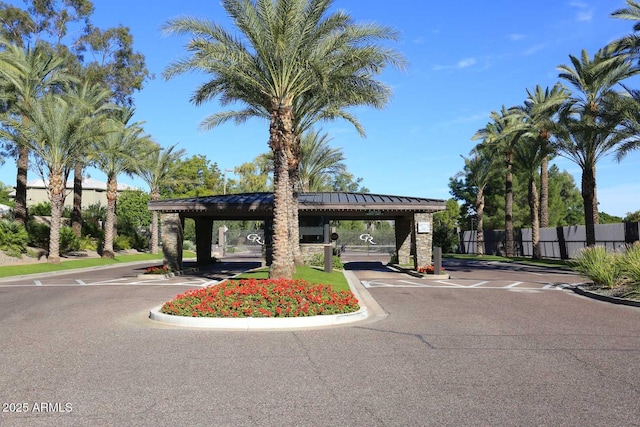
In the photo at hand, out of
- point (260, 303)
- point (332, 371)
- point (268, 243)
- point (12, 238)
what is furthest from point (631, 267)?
point (12, 238)

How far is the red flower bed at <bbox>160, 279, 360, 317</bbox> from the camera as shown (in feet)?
34.6

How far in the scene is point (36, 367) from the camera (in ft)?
21.7

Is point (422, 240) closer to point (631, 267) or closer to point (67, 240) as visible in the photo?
point (631, 267)

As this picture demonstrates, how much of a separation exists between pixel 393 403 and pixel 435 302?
8.96m

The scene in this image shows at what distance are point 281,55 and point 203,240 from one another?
60.8 ft

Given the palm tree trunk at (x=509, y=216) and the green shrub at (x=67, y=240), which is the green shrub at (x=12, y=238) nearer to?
the green shrub at (x=67, y=240)

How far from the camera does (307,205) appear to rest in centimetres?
2688

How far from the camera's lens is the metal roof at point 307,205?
25.2 metres

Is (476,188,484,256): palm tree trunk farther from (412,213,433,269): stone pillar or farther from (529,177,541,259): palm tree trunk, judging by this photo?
(412,213,433,269): stone pillar

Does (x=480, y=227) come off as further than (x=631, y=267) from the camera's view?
Yes

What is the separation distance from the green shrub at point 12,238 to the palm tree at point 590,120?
31.9m

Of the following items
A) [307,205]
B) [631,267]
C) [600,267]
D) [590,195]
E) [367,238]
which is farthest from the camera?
[367,238]

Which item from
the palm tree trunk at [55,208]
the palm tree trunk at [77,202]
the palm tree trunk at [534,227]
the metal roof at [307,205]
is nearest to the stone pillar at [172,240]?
the metal roof at [307,205]

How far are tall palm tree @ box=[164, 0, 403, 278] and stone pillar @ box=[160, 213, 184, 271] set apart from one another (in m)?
9.51
